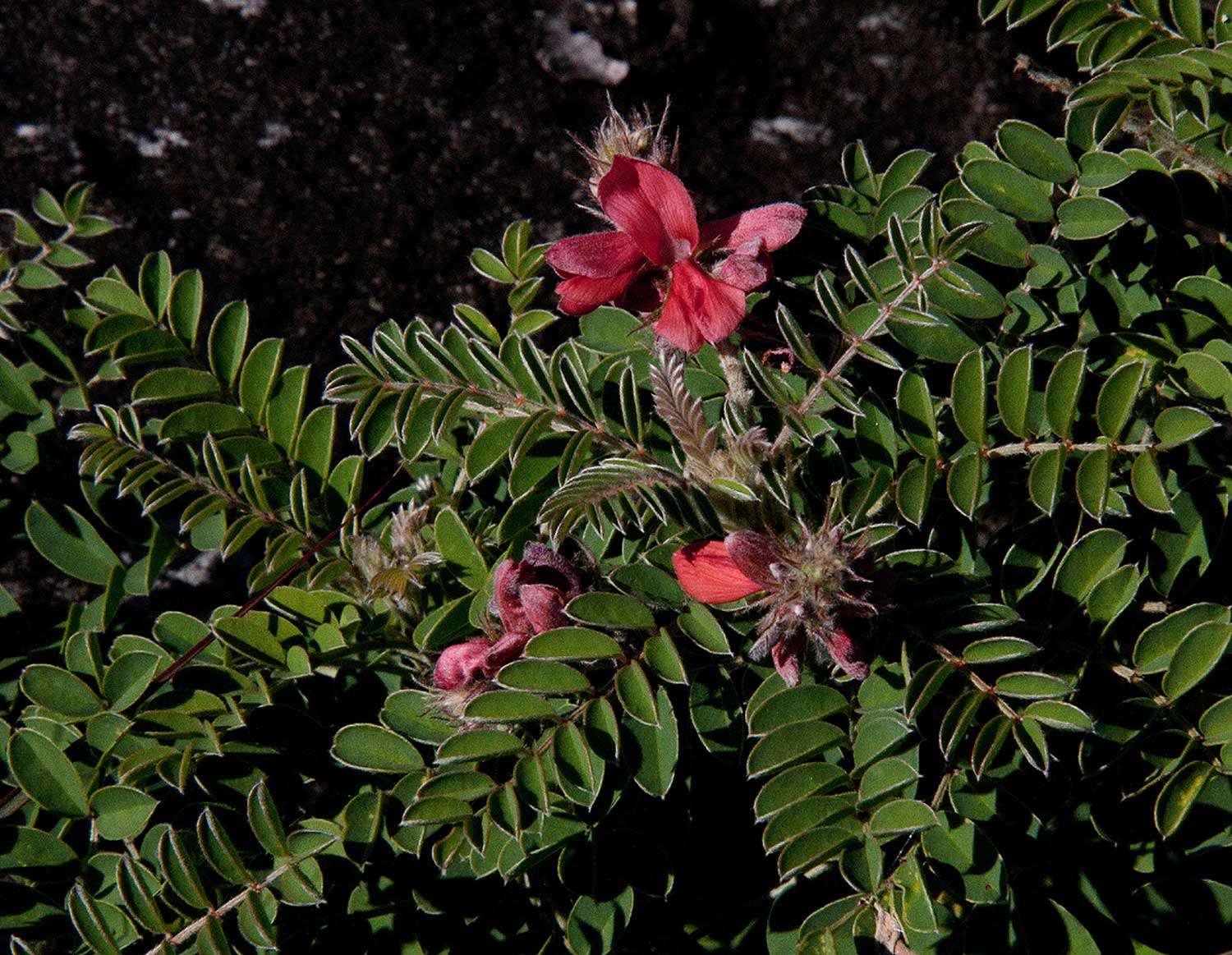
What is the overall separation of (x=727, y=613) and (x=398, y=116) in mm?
1519

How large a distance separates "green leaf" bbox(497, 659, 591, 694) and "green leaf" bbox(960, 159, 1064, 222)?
866 millimetres

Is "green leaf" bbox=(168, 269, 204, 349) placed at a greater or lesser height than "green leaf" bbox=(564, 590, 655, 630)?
greater

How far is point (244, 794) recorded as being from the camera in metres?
1.47

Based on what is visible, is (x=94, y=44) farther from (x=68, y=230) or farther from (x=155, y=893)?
(x=155, y=893)

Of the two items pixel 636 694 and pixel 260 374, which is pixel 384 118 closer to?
pixel 260 374

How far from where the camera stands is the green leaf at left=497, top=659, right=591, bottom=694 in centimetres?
127

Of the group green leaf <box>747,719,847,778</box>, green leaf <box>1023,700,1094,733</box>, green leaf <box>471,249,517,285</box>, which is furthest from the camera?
green leaf <box>471,249,517,285</box>

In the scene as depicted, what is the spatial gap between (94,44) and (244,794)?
1690mm

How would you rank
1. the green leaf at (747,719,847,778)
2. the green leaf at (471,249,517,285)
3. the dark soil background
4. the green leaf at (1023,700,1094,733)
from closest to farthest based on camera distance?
the green leaf at (1023,700,1094,733) < the green leaf at (747,719,847,778) < the green leaf at (471,249,517,285) < the dark soil background

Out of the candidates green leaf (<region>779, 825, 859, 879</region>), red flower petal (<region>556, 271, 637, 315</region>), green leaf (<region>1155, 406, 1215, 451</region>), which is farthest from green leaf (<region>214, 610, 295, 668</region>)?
green leaf (<region>1155, 406, 1215, 451</region>)

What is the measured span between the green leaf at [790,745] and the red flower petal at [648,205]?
23.4 inches

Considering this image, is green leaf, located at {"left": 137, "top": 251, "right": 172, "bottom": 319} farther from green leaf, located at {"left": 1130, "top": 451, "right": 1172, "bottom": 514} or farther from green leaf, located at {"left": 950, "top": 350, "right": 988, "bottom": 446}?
green leaf, located at {"left": 1130, "top": 451, "right": 1172, "bottom": 514}

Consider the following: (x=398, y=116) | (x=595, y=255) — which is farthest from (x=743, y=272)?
(x=398, y=116)

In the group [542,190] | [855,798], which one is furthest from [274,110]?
A: [855,798]
